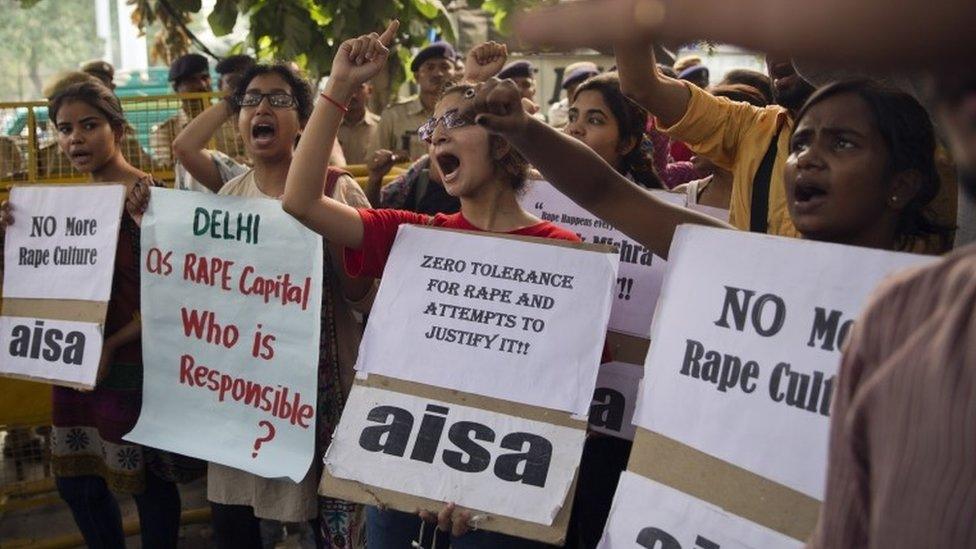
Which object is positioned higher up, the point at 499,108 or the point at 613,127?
the point at 499,108

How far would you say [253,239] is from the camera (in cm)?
409

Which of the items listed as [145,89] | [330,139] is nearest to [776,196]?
[330,139]

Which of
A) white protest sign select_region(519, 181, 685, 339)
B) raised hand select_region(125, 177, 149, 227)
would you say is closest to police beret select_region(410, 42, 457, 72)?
raised hand select_region(125, 177, 149, 227)

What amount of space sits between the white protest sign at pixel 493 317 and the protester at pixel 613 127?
1223 mm

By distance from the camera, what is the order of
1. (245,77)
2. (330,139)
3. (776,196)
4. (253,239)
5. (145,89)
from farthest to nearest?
(145,89) → (245,77) → (253,239) → (330,139) → (776,196)

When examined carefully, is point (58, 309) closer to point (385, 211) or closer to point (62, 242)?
point (62, 242)

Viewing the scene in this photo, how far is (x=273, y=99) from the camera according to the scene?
14.3ft

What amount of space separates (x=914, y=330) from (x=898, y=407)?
0.09 m

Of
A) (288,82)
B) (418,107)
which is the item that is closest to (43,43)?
(418,107)

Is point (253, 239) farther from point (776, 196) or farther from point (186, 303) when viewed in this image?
point (776, 196)

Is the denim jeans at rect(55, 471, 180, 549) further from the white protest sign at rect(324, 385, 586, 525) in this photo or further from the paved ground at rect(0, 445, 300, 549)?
the white protest sign at rect(324, 385, 586, 525)

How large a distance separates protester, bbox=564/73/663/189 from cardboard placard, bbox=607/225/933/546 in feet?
5.89

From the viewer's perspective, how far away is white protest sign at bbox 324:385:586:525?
2955 mm

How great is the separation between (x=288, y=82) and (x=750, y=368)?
8.31 ft
